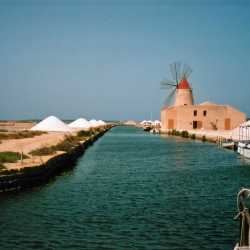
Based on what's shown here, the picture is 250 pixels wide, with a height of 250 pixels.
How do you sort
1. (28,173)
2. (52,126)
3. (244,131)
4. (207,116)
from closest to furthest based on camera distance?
(28,173), (244,131), (52,126), (207,116)

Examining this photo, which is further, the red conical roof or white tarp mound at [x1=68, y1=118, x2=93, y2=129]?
the red conical roof

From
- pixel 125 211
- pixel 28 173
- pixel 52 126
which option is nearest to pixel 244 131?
pixel 52 126

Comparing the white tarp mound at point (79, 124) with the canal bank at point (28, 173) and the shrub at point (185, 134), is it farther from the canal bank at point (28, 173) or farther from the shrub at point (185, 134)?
the canal bank at point (28, 173)

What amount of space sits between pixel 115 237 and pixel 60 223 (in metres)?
1.06

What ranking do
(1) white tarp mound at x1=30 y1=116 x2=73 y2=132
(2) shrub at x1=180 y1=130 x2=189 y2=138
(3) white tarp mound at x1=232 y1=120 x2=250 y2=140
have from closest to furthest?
→ (3) white tarp mound at x1=232 y1=120 x2=250 y2=140 < (1) white tarp mound at x1=30 y1=116 x2=73 y2=132 < (2) shrub at x1=180 y1=130 x2=189 y2=138

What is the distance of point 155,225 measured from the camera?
5.93m

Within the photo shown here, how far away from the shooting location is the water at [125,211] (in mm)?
5234

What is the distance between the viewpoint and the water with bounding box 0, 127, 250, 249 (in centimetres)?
523

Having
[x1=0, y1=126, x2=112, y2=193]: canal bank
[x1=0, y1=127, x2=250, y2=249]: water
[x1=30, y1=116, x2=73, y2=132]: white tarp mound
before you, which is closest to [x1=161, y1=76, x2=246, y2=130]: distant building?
[x1=30, y1=116, x2=73, y2=132]: white tarp mound

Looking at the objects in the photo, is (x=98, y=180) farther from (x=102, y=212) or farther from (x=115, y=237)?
(x=115, y=237)

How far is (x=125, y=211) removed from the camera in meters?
6.76

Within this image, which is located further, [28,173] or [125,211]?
[28,173]

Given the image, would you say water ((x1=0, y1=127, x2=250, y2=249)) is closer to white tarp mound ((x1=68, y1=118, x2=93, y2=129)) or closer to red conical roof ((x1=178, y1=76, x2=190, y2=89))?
white tarp mound ((x1=68, y1=118, x2=93, y2=129))

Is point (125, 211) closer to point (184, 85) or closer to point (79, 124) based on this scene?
point (79, 124)
